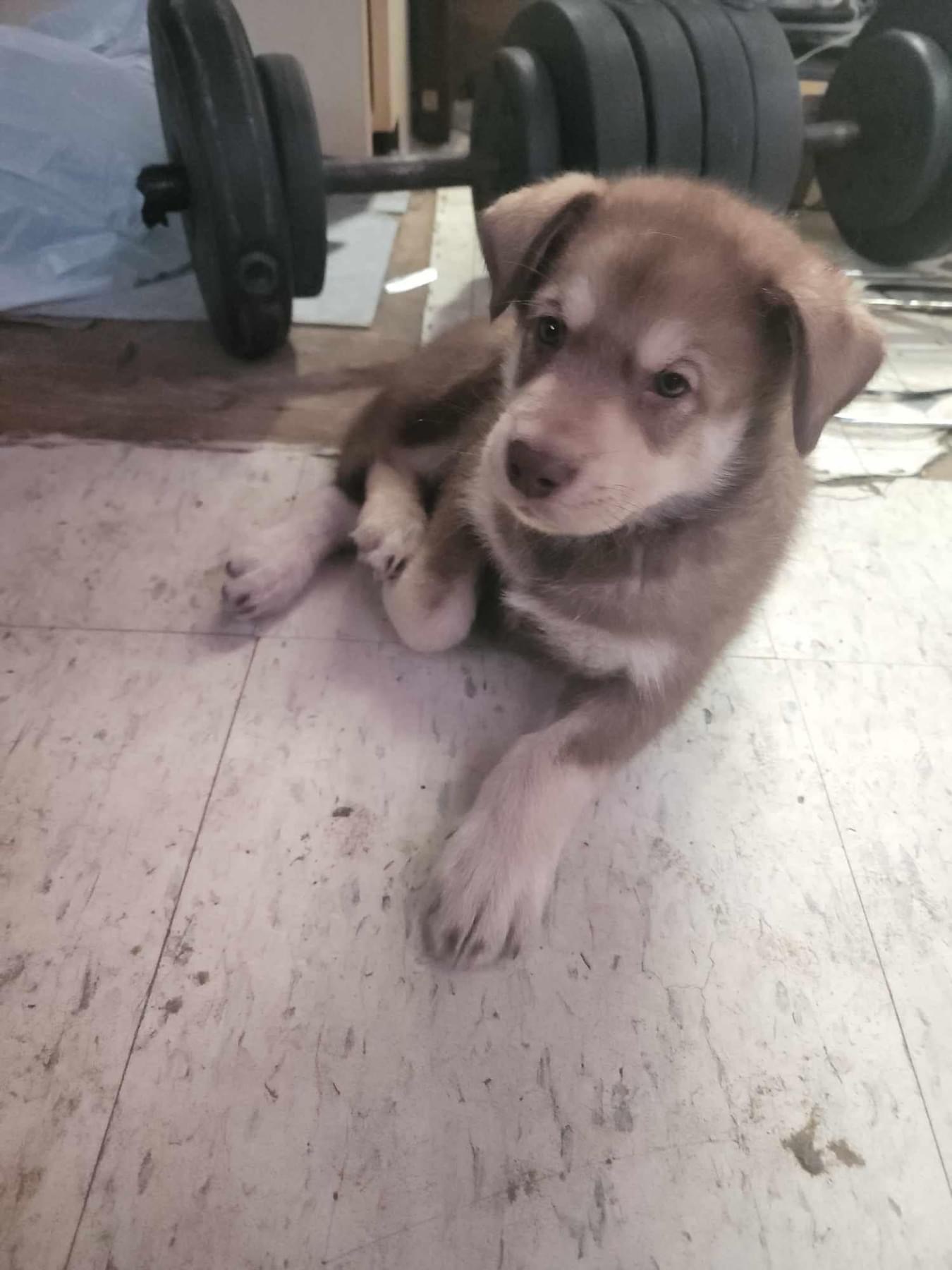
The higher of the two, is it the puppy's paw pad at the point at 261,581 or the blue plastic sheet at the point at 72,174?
the blue plastic sheet at the point at 72,174

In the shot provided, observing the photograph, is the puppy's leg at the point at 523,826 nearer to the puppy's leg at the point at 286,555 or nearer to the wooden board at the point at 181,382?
the puppy's leg at the point at 286,555

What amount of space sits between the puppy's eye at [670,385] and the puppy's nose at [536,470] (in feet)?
0.59

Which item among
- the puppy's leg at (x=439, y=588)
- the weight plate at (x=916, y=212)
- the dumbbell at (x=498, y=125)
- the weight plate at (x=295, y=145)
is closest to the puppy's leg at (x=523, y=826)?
the puppy's leg at (x=439, y=588)

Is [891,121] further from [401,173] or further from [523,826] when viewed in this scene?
[523,826]

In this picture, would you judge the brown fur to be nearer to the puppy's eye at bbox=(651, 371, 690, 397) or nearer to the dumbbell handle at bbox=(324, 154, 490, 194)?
the puppy's eye at bbox=(651, 371, 690, 397)

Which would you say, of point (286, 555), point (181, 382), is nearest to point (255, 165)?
point (181, 382)

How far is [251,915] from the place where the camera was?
119 cm

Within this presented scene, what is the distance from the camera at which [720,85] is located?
78.5 inches

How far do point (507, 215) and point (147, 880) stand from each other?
1.08m

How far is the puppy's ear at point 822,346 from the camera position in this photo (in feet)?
3.42

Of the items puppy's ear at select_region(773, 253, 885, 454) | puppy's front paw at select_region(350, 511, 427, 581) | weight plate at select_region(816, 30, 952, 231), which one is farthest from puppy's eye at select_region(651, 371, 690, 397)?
weight plate at select_region(816, 30, 952, 231)

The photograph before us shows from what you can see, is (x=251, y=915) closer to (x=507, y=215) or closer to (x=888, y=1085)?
(x=888, y=1085)

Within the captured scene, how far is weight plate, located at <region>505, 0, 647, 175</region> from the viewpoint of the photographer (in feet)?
6.32

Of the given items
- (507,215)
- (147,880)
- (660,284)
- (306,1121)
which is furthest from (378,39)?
(306,1121)
